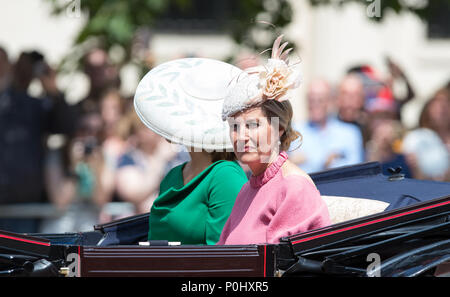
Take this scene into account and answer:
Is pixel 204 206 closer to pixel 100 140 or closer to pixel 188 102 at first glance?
pixel 188 102

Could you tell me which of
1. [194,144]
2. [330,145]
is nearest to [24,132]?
[330,145]

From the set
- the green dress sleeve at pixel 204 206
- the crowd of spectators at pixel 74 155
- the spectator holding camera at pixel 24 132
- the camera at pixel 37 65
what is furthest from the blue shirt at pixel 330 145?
the green dress sleeve at pixel 204 206

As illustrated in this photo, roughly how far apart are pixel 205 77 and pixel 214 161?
1.15ft

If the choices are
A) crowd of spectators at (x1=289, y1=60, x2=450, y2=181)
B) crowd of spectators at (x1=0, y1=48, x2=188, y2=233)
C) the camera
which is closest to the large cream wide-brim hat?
crowd of spectators at (x1=289, y1=60, x2=450, y2=181)

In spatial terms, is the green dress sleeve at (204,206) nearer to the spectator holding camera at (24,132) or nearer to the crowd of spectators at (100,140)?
the crowd of spectators at (100,140)

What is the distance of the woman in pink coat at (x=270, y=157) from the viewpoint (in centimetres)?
289

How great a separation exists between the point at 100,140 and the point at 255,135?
393 centimetres

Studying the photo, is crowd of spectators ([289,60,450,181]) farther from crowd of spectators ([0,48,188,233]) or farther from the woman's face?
the woman's face

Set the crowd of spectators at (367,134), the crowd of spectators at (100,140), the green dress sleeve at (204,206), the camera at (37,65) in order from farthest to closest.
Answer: the camera at (37,65), the crowd of spectators at (100,140), the crowd of spectators at (367,134), the green dress sleeve at (204,206)

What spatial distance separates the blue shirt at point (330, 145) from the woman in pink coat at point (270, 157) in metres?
3.28

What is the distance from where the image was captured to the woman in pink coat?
2.89 m

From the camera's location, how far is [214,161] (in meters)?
3.45

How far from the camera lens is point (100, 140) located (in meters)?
6.72

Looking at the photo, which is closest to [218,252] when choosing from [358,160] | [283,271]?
[283,271]
